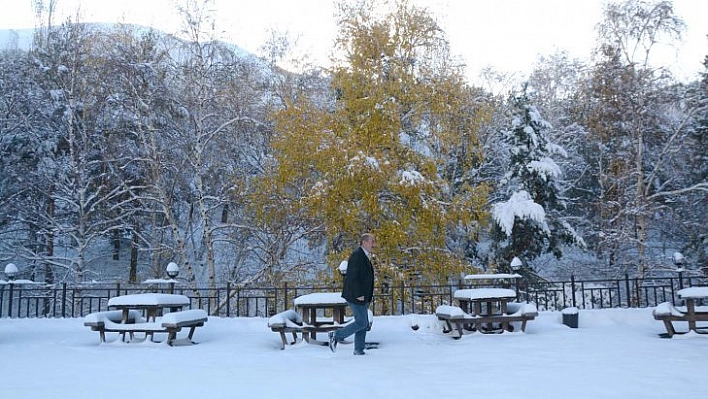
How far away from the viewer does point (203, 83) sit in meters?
18.0

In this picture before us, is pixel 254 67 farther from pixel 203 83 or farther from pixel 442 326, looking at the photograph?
pixel 442 326

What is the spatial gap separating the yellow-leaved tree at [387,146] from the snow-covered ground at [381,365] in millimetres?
4024

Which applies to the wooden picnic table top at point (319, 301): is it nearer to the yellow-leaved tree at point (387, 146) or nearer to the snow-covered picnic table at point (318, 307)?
the snow-covered picnic table at point (318, 307)

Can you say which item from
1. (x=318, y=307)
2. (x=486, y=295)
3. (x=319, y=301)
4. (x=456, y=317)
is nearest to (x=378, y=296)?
(x=456, y=317)

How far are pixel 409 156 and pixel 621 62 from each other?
11.2 metres

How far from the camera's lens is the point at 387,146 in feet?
47.8

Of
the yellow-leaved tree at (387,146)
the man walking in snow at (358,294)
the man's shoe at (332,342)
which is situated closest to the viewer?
the man walking in snow at (358,294)

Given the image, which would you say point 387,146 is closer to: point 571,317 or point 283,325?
point 571,317

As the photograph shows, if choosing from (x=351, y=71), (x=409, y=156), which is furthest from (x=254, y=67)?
(x=409, y=156)

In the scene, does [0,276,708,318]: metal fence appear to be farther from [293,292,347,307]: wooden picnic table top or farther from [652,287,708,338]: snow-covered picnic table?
[293,292,347,307]: wooden picnic table top

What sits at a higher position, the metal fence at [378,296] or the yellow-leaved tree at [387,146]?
the yellow-leaved tree at [387,146]

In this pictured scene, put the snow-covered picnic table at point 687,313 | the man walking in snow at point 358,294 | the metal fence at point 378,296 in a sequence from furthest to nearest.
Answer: the metal fence at point 378,296 < the snow-covered picnic table at point 687,313 < the man walking in snow at point 358,294

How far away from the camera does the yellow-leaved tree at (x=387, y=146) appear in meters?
13.6

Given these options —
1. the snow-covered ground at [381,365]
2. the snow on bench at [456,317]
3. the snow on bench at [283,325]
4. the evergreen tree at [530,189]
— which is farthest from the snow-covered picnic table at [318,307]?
the evergreen tree at [530,189]
